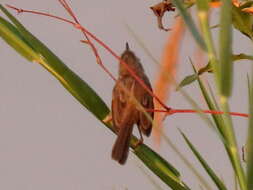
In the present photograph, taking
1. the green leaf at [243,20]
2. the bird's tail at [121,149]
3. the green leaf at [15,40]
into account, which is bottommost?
the bird's tail at [121,149]

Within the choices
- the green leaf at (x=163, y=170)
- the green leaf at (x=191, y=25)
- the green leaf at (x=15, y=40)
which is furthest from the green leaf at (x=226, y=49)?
the green leaf at (x=15, y=40)

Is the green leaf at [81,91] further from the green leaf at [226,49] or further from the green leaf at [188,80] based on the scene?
the green leaf at [226,49]

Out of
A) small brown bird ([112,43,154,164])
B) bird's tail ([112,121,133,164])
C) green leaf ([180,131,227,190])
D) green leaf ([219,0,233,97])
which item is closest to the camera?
green leaf ([219,0,233,97])

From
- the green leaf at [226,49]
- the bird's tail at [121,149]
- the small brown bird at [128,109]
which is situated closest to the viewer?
the green leaf at [226,49]

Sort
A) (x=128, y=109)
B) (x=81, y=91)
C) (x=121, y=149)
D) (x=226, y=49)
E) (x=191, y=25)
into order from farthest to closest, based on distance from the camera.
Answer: (x=128, y=109)
(x=121, y=149)
(x=81, y=91)
(x=191, y=25)
(x=226, y=49)

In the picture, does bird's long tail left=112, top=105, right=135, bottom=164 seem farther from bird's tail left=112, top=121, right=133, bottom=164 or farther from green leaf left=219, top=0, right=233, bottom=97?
green leaf left=219, top=0, right=233, bottom=97

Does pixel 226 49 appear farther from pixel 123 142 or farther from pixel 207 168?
pixel 123 142

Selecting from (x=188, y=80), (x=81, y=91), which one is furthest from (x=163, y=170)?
(x=188, y=80)

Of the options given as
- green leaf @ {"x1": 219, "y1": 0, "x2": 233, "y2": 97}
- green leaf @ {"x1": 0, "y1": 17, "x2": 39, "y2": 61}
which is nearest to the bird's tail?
green leaf @ {"x1": 0, "y1": 17, "x2": 39, "y2": 61}
